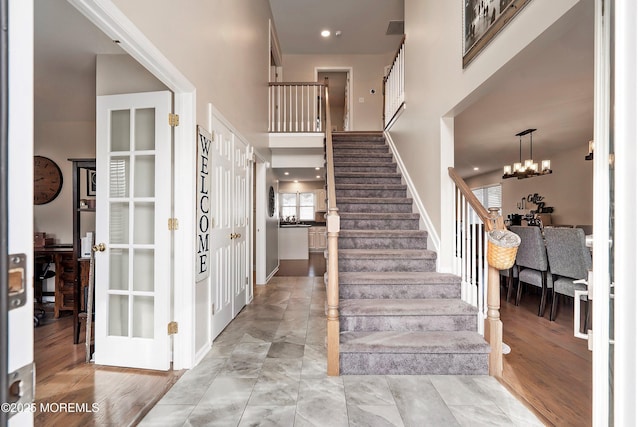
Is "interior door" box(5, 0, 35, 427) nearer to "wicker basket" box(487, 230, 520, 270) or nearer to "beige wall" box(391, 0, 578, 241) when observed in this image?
"beige wall" box(391, 0, 578, 241)

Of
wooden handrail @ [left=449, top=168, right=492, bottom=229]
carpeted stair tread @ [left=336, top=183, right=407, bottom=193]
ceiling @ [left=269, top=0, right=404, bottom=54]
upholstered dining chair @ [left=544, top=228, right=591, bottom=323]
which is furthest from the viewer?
ceiling @ [left=269, top=0, right=404, bottom=54]

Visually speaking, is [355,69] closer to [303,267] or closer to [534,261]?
[303,267]

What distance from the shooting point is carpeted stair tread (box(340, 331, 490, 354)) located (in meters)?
2.37

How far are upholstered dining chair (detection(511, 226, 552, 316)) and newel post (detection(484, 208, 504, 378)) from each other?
1.64 m

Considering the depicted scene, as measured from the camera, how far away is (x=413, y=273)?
324cm

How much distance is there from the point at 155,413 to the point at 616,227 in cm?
230

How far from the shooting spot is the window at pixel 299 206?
10.6 metres

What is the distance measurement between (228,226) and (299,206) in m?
7.29

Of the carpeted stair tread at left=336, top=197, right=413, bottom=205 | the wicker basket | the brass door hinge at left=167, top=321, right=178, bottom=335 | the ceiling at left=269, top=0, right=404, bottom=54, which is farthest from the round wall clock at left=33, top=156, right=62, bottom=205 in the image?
the wicker basket

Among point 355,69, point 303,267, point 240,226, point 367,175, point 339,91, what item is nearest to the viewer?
point 240,226

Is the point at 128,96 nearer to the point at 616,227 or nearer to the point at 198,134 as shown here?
the point at 198,134

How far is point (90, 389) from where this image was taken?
213cm

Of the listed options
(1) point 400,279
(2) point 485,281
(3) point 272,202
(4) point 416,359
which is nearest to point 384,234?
(1) point 400,279

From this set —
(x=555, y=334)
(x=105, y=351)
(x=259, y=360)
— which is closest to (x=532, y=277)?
(x=555, y=334)
